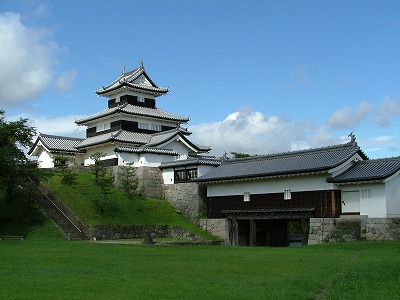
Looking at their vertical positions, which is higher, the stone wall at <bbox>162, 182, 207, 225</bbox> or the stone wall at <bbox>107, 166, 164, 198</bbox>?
the stone wall at <bbox>107, 166, 164, 198</bbox>

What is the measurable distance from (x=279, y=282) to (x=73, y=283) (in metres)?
5.72

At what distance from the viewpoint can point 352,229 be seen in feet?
106

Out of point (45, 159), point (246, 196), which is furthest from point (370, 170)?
point (45, 159)

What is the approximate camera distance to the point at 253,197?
3944 cm

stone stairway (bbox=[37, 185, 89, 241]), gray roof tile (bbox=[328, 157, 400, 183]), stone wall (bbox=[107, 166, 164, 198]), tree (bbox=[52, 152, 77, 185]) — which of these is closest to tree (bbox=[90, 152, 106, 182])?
stone wall (bbox=[107, 166, 164, 198])

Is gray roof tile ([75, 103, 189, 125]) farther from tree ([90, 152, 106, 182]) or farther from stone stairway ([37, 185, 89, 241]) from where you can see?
stone stairway ([37, 185, 89, 241])

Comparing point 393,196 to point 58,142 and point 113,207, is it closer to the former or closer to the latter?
point 113,207

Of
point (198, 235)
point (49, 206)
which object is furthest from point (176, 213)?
point (49, 206)

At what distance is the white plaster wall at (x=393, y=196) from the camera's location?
3186 centimetres

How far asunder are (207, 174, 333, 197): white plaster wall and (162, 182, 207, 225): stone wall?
0.99m

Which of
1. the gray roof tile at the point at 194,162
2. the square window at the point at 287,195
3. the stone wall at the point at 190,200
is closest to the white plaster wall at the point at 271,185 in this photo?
the square window at the point at 287,195

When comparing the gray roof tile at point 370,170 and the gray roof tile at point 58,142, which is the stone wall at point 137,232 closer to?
the gray roof tile at point 370,170

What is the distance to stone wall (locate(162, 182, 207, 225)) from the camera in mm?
43500

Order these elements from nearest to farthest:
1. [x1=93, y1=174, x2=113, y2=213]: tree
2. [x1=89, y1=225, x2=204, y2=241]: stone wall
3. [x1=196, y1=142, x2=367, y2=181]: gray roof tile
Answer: [x1=196, y1=142, x2=367, y2=181]: gray roof tile → [x1=89, y1=225, x2=204, y2=241]: stone wall → [x1=93, y1=174, x2=113, y2=213]: tree
